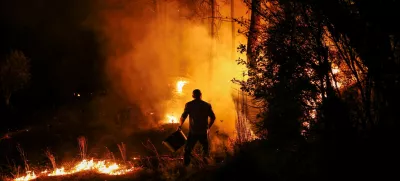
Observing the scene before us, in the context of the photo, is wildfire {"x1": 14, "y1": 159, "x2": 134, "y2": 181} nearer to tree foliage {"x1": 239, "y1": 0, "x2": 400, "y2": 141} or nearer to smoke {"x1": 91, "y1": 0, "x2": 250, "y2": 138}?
tree foliage {"x1": 239, "y1": 0, "x2": 400, "y2": 141}

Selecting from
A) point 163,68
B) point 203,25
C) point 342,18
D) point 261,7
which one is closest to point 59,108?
point 163,68

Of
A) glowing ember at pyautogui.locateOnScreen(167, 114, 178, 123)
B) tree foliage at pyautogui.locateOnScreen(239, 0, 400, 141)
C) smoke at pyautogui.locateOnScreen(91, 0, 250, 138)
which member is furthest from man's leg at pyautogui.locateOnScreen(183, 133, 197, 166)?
glowing ember at pyautogui.locateOnScreen(167, 114, 178, 123)

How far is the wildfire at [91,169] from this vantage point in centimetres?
726

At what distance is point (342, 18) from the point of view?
180 inches

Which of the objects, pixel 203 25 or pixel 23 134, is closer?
pixel 23 134

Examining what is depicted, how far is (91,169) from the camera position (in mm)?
7508

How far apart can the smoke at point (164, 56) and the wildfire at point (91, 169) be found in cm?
473

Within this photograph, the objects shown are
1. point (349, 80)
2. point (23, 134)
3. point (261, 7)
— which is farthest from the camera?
point (23, 134)

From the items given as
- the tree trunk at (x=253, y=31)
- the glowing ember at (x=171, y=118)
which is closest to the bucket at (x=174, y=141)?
the tree trunk at (x=253, y=31)

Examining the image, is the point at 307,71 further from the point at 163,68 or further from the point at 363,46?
the point at 163,68

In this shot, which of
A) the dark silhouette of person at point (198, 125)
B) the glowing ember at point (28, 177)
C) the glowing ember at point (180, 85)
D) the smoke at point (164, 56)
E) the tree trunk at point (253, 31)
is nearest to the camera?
the tree trunk at point (253, 31)

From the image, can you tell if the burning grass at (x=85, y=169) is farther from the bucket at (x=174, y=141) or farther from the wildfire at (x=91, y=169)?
the bucket at (x=174, y=141)

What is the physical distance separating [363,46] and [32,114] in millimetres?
16389

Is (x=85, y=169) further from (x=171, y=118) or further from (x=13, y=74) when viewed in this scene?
(x=13, y=74)
